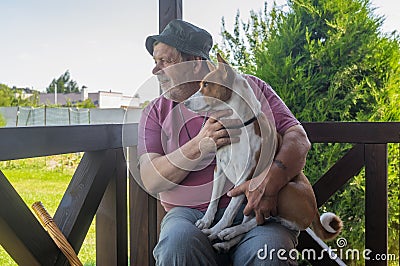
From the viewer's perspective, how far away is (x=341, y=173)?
190 centimetres

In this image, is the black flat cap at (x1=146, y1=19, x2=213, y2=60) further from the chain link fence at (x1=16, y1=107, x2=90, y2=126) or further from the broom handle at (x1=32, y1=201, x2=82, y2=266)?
the chain link fence at (x1=16, y1=107, x2=90, y2=126)

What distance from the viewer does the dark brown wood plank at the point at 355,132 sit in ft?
5.86

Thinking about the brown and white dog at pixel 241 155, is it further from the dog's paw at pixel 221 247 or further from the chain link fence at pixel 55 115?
the chain link fence at pixel 55 115

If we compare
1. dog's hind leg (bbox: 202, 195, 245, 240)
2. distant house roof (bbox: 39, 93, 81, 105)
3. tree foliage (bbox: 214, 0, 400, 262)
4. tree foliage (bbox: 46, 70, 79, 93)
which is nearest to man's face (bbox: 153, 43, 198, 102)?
dog's hind leg (bbox: 202, 195, 245, 240)

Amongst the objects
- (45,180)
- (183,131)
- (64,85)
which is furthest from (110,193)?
(64,85)

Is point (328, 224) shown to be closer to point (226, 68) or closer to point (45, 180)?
point (226, 68)

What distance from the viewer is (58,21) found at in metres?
3.63

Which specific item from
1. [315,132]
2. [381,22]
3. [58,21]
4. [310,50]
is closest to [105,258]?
[315,132]

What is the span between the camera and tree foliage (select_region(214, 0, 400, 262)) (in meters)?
2.67

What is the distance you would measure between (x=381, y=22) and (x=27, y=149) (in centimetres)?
238

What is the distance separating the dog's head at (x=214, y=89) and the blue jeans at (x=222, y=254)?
13.0 inches

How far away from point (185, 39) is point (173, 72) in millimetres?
113

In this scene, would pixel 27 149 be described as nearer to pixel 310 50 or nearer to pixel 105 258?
pixel 105 258

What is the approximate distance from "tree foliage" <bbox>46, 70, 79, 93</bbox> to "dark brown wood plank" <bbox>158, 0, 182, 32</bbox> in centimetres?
167
